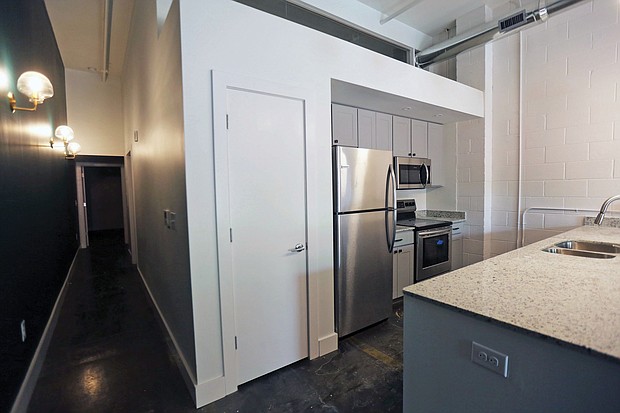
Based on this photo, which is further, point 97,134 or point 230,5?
point 97,134

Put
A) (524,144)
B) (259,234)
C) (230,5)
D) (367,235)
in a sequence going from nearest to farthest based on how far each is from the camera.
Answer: (230,5) → (259,234) → (367,235) → (524,144)

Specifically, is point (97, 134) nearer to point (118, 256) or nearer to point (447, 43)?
point (118, 256)

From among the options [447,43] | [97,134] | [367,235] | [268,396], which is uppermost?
[447,43]

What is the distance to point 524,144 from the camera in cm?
371

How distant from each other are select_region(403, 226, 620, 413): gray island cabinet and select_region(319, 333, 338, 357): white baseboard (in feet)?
4.16

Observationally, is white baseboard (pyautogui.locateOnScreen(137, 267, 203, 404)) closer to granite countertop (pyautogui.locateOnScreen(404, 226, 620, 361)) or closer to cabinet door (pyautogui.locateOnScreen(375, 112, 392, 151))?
granite countertop (pyautogui.locateOnScreen(404, 226, 620, 361))

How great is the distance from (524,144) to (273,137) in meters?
3.31

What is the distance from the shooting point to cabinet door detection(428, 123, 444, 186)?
14.0 ft

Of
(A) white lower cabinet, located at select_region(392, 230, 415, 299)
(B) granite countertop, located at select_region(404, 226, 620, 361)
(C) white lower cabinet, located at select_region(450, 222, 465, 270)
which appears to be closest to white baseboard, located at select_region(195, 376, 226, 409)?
(B) granite countertop, located at select_region(404, 226, 620, 361)

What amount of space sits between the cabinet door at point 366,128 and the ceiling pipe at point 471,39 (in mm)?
1354

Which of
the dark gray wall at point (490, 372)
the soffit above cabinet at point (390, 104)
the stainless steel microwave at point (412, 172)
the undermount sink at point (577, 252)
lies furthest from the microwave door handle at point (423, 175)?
the dark gray wall at point (490, 372)

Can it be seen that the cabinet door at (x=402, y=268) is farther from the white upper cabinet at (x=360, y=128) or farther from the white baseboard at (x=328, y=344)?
the white upper cabinet at (x=360, y=128)

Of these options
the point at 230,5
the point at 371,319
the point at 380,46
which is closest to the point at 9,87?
the point at 230,5

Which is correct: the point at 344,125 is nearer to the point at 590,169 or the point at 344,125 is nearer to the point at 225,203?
the point at 225,203
